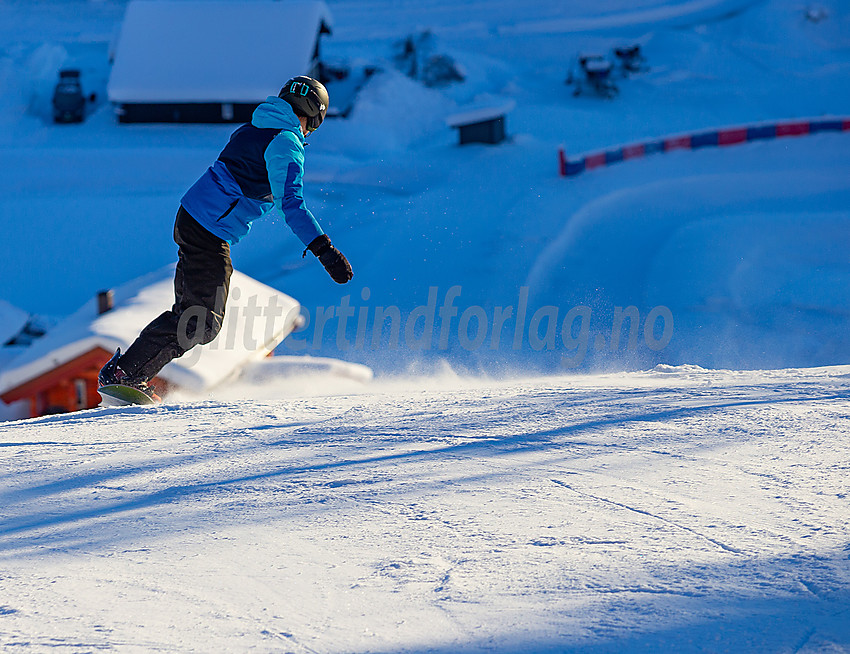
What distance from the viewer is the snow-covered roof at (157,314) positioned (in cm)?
670

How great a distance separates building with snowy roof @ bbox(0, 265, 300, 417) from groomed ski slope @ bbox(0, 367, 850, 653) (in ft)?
10.2

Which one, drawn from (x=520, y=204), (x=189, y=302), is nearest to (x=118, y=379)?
(x=189, y=302)

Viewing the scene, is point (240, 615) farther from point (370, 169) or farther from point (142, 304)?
point (370, 169)

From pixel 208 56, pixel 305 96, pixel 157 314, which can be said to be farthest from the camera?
pixel 208 56

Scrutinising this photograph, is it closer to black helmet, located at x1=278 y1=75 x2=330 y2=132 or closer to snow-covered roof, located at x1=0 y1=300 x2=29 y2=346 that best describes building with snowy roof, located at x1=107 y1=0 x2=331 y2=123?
snow-covered roof, located at x1=0 y1=300 x2=29 y2=346

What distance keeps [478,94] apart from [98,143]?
8.83 meters

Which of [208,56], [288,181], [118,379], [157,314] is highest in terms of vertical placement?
[208,56]

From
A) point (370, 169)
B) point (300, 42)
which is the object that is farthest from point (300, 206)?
point (300, 42)

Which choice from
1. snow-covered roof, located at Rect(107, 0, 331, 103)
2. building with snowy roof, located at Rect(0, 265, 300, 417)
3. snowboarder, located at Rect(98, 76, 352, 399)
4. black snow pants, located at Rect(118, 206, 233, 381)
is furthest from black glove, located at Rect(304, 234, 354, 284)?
snow-covered roof, located at Rect(107, 0, 331, 103)

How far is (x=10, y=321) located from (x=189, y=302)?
732 centimetres

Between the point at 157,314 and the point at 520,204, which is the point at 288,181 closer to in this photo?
the point at 157,314

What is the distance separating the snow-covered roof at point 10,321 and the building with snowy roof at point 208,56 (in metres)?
8.21

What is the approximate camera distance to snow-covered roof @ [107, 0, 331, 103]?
17.4 m

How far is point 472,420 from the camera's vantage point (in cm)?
338
